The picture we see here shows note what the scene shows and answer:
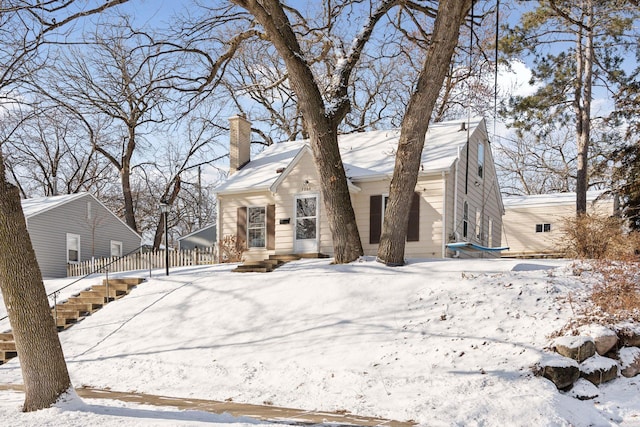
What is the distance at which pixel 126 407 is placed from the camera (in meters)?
8.01

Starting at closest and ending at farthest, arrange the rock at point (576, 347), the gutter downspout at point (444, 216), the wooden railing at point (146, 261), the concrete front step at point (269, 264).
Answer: the rock at point (576, 347) → the concrete front step at point (269, 264) → the gutter downspout at point (444, 216) → the wooden railing at point (146, 261)

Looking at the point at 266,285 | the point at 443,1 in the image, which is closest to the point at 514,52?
the point at 443,1

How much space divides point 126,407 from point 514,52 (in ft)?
62.8

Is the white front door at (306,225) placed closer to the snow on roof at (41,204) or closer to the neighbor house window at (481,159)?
the neighbor house window at (481,159)

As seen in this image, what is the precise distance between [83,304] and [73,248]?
11.3 m

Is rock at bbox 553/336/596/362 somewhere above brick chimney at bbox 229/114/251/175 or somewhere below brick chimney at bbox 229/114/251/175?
below

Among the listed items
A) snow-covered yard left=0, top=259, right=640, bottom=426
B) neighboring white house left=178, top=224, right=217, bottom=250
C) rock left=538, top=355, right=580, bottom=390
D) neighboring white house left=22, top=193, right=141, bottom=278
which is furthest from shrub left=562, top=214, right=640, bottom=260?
neighboring white house left=178, top=224, right=217, bottom=250

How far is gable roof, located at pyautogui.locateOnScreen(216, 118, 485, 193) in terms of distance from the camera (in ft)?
63.3

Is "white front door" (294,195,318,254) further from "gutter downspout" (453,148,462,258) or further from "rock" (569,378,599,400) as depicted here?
"rock" (569,378,599,400)

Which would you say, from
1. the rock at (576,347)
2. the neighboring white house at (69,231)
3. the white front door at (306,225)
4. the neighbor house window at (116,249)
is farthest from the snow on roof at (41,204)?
the rock at (576,347)

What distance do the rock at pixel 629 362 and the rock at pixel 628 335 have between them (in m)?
0.14

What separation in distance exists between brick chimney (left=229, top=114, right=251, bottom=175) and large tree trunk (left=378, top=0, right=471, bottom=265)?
426 inches

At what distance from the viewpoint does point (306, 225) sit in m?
19.5

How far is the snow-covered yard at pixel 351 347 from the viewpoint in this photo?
7.50 m
